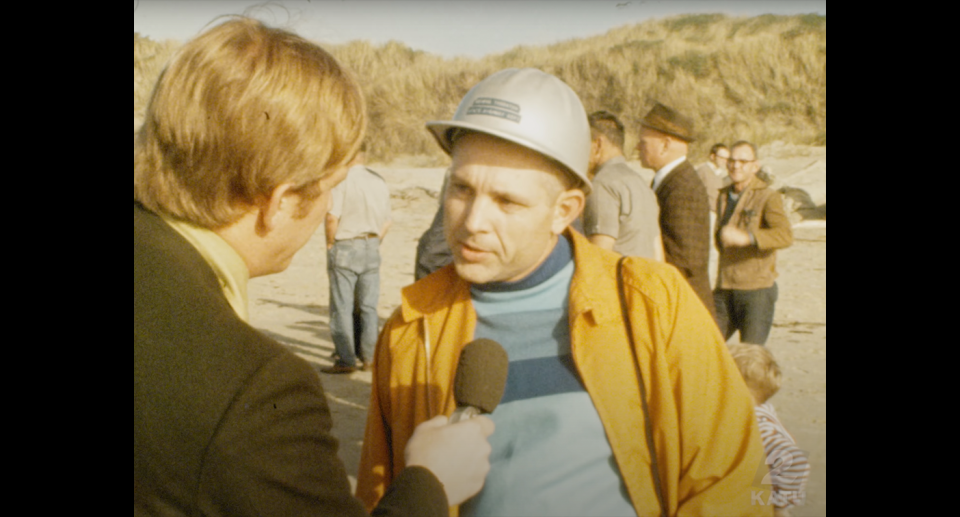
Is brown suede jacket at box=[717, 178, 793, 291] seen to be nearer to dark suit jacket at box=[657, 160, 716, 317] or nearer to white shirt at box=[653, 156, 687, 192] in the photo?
dark suit jacket at box=[657, 160, 716, 317]

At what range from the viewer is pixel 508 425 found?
1954mm

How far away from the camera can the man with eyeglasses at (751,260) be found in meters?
5.52

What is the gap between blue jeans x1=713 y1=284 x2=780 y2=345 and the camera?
5.55 metres

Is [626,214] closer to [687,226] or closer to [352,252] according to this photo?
[687,226]

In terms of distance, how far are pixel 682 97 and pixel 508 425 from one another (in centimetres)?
2677

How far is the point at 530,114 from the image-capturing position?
1.97 meters

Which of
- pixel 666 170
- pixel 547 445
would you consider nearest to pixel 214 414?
pixel 547 445

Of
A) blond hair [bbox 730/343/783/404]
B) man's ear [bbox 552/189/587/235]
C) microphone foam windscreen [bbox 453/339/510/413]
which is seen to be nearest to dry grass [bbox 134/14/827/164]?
blond hair [bbox 730/343/783/404]

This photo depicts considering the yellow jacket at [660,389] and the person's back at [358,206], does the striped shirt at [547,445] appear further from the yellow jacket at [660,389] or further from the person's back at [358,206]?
the person's back at [358,206]

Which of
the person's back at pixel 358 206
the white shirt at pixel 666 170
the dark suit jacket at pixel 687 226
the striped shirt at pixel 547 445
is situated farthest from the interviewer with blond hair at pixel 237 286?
the person's back at pixel 358 206

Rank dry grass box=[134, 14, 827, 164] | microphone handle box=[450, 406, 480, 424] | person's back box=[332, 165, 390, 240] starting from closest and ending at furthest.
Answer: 1. microphone handle box=[450, 406, 480, 424]
2. person's back box=[332, 165, 390, 240]
3. dry grass box=[134, 14, 827, 164]

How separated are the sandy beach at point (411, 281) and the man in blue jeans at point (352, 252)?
1.45ft

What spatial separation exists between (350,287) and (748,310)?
343 cm

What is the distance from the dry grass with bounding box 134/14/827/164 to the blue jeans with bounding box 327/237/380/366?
60.0 ft
